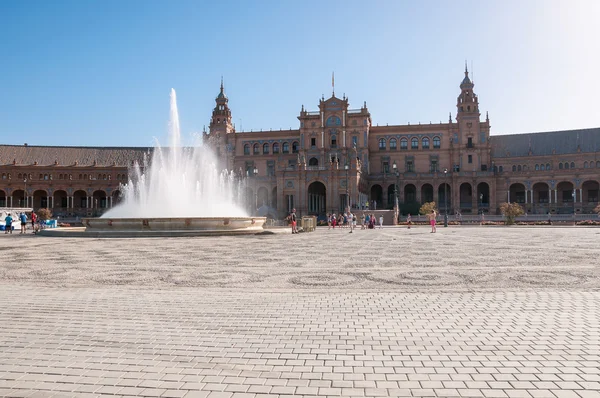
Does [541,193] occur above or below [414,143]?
below

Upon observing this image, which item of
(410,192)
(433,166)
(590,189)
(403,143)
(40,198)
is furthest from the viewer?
(40,198)

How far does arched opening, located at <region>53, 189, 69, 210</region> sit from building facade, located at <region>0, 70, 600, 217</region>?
0.22 metres

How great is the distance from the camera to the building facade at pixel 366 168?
Answer: 79562mm

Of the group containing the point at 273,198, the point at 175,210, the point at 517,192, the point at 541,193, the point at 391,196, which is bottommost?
the point at 175,210

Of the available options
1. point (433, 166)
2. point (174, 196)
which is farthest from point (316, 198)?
point (174, 196)

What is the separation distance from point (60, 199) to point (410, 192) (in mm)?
73339

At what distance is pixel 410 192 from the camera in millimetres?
91812

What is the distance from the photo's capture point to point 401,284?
1158cm

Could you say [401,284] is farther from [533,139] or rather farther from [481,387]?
[533,139]

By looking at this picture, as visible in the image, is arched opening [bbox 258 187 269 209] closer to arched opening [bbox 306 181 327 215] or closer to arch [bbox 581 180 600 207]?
arched opening [bbox 306 181 327 215]

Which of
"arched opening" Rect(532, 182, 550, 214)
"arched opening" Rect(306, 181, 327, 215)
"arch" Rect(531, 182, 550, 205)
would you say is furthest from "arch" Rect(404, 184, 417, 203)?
"arch" Rect(531, 182, 550, 205)

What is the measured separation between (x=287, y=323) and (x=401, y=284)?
4512mm

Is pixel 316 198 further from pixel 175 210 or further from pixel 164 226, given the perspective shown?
pixel 164 226

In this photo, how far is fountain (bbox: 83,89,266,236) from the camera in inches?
1248
